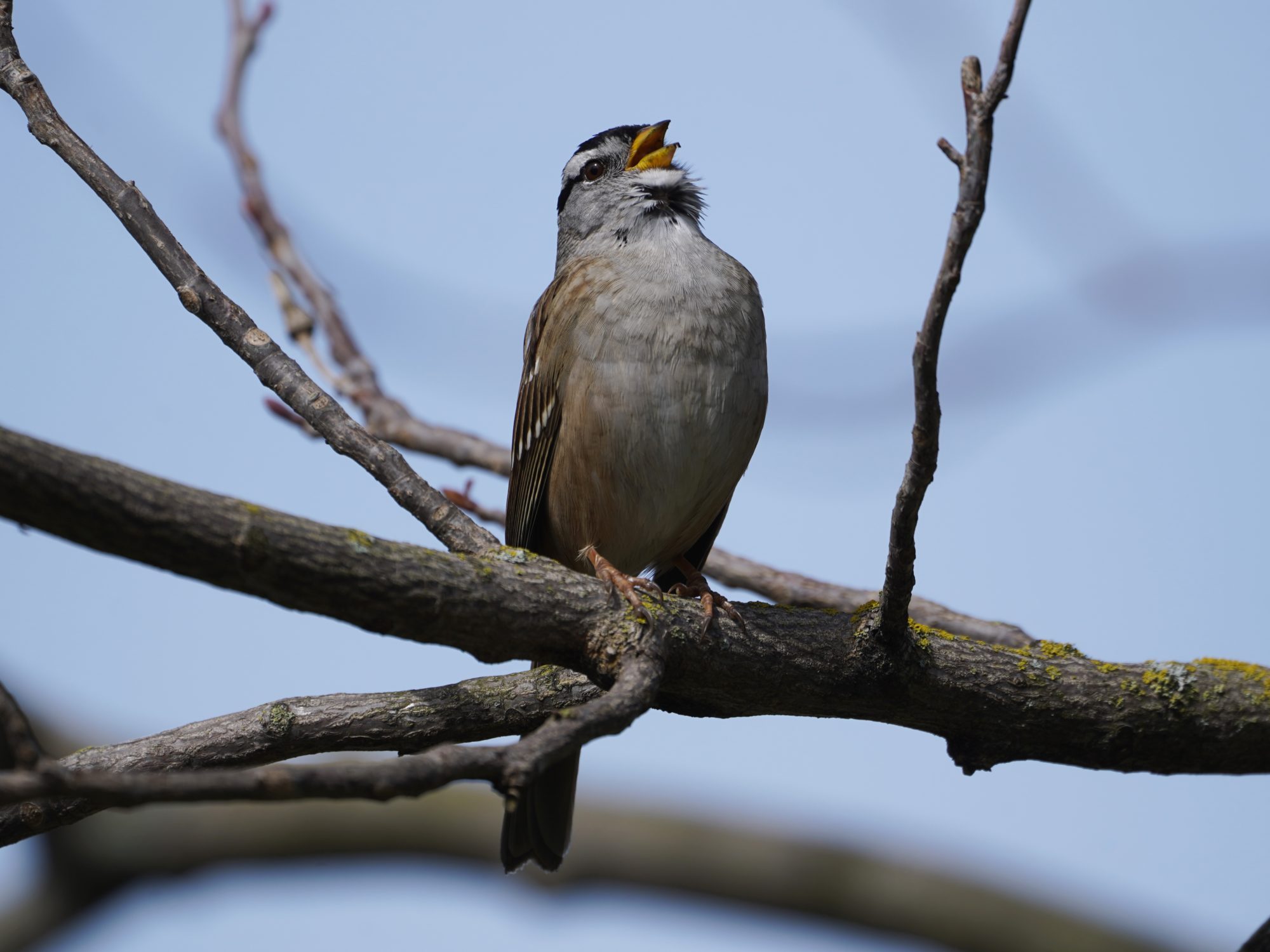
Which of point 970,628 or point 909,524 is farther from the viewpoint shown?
point 970,628

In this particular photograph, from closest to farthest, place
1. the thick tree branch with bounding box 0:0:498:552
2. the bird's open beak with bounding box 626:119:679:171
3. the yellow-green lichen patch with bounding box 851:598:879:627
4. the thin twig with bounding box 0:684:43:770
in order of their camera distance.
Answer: the thin twig with bounding box 0:684:43:770
the yellow-green lichen patch with bounding box 851:598:879:627
the thick tree branch with bounding box 0:0:498:552
the bird's open beak with bounding box 626:119:679:171

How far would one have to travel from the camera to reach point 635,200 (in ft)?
17.8

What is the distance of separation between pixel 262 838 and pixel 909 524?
13.9 feet

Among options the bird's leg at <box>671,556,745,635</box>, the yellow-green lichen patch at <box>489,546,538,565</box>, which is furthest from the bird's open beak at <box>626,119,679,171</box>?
the yellow-green lichen patch at <box>489,546,538,565</box>

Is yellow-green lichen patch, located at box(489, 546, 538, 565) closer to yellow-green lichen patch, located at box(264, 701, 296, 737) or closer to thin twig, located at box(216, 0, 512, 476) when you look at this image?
yellow-green lichen patch, located at box(264, 701, 296, 737)

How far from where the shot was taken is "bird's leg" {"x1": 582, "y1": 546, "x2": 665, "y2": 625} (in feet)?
10.6

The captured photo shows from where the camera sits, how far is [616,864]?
603cm

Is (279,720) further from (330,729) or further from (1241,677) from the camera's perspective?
(1241,677)

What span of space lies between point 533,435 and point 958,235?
2.84 metres

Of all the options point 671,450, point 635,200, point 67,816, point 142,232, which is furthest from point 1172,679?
point 142,232

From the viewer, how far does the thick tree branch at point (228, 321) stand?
3.79m

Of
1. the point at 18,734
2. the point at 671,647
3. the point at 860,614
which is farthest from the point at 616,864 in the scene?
the point at 18,734

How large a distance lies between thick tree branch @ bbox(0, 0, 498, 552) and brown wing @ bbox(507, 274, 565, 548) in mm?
1053

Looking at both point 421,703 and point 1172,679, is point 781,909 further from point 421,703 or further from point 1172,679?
point 421,703
